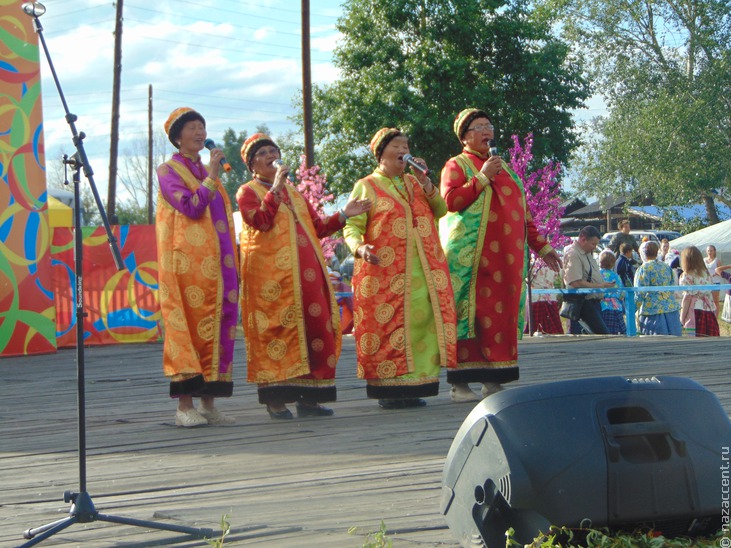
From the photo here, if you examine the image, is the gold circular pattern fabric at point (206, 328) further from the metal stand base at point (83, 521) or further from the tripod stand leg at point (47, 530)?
the tripod stand leg at point (47, 530)

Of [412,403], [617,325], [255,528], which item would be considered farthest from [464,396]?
[617,325]

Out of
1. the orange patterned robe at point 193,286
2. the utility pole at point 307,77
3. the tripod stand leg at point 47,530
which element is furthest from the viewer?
the utility pole at point 307,77

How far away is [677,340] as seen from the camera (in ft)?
34.6

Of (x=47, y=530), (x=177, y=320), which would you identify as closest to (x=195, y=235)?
(x=177, y=320)

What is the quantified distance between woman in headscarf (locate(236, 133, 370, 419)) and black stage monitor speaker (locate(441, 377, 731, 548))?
3.17 meters

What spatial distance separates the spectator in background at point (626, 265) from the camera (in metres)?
13.1

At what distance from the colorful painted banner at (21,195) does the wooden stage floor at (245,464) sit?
10.5 feet

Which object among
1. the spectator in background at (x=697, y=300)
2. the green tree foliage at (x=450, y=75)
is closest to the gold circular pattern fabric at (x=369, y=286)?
the spectator in background at (x=697, y=300)

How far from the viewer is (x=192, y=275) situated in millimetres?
5707

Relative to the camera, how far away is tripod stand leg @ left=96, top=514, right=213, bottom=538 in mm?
3193

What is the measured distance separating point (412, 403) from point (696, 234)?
22.7 m

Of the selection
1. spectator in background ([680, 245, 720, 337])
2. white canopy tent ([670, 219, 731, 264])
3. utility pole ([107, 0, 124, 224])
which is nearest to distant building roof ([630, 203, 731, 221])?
white canopy tent ([670, 219, 731, 264])

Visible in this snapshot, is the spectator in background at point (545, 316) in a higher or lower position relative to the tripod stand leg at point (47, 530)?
higher

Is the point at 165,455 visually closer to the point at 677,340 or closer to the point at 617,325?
the point at 677,340
